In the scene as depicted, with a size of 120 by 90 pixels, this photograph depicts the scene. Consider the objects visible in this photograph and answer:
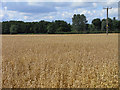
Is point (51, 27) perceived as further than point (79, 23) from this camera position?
No

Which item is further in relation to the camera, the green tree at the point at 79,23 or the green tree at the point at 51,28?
the green tree at the point at 79,23

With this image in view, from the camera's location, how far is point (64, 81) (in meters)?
5.71

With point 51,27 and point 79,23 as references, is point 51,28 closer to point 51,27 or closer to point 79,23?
point 51,27

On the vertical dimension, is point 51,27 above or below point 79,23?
below

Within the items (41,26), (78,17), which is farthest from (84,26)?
(41,26)

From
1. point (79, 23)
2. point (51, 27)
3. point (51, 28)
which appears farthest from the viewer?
point (79, 23)

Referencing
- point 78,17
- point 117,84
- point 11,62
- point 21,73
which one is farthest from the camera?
point 78,17

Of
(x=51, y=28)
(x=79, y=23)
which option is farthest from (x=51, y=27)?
(x=79, y=23)

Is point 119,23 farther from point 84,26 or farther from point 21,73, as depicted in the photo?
point 21,73

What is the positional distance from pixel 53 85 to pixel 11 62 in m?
3.86

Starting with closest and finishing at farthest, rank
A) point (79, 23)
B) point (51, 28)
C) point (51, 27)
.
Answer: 1. point (51, 28)
2. point (51, 27)
3. point (79, 23)

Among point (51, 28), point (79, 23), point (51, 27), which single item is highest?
point (79, 23)

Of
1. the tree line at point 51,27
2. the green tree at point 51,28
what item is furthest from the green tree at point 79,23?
the green tree at point 51,28

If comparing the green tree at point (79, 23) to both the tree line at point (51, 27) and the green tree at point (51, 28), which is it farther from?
the green tree at point (51, 28)
